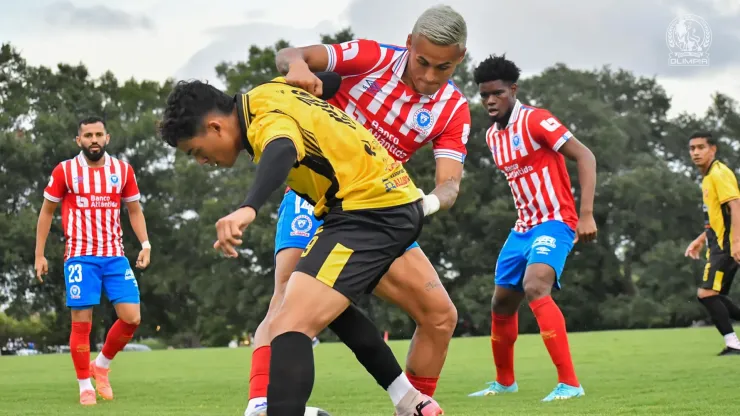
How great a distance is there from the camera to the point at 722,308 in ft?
42.8

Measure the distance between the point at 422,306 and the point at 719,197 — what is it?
8.48 m

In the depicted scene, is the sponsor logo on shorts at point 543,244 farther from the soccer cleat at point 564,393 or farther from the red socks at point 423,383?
the red socks at point 423,383

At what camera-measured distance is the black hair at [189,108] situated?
13.5 ft

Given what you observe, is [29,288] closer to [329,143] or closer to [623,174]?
[623,174]

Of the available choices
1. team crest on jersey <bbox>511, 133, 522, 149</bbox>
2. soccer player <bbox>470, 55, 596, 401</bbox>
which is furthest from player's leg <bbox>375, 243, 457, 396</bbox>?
team crest on jersey <bbox>511, 133, 522, 149</bbox>

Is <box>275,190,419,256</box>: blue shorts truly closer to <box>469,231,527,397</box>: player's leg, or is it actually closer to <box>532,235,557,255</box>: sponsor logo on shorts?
<box>532,235,557,255</box>: sponsor logo on shorts

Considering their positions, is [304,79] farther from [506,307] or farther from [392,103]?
[506,307]

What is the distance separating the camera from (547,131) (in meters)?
8.16

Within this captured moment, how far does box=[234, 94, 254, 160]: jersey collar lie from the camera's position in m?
4.14

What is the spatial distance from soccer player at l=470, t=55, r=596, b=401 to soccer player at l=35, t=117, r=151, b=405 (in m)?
3.58

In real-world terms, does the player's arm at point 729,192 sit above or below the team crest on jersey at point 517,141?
below

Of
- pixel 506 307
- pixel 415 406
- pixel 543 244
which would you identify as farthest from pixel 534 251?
pixel 415 406

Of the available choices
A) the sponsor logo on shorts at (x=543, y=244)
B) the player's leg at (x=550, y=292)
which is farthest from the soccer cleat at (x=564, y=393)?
the sponsor logo on shorts at (x=543, y=244)

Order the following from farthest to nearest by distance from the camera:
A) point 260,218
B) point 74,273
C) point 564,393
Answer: point 260,218 < point 74,273 < point 564,393
